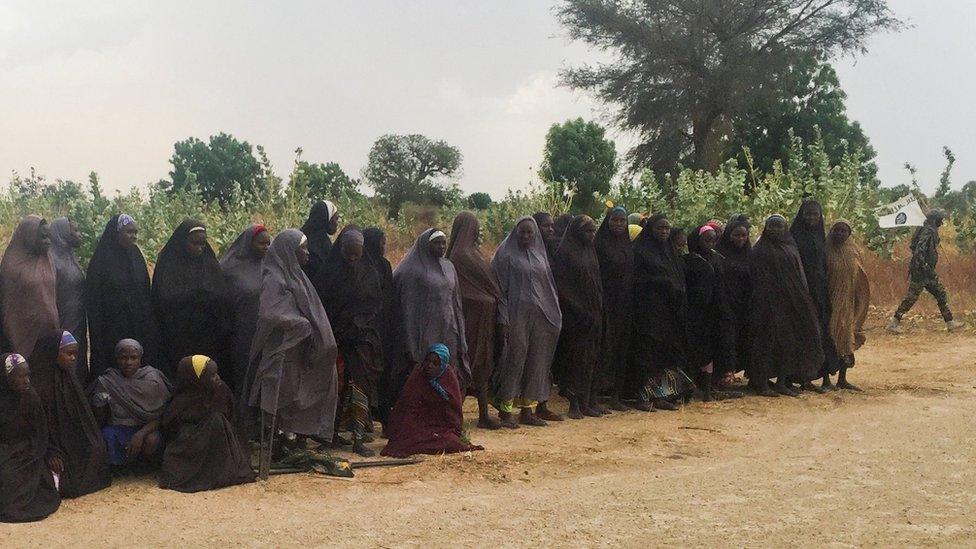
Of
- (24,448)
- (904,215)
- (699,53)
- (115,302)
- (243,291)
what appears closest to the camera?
(24,448)

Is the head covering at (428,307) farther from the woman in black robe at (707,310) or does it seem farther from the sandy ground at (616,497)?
the woman in black robe at (707,310)

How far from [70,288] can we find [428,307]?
8.24ft

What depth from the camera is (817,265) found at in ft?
30.5

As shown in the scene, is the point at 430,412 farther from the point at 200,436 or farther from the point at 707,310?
the point at 707,310

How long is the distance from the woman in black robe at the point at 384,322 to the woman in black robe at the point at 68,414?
2.23 meters

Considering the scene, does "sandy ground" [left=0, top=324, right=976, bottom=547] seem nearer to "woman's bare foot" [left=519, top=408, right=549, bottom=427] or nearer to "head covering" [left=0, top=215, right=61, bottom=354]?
"woman's bare foot" [left=519, top=408, right=549, bottom=427]

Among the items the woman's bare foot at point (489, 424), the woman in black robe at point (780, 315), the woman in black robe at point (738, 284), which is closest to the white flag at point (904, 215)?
the woman in black robe at point (780, 315)

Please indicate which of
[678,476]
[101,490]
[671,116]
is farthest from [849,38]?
[101,490]

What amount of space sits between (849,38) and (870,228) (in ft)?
43.1

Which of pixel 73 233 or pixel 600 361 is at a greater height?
pixel 73 233

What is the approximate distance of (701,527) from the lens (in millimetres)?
4926

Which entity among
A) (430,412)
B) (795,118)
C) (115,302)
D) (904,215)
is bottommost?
(430,412)

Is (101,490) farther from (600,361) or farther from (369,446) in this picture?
(600,361)

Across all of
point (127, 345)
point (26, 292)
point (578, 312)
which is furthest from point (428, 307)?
point (26, 292)
